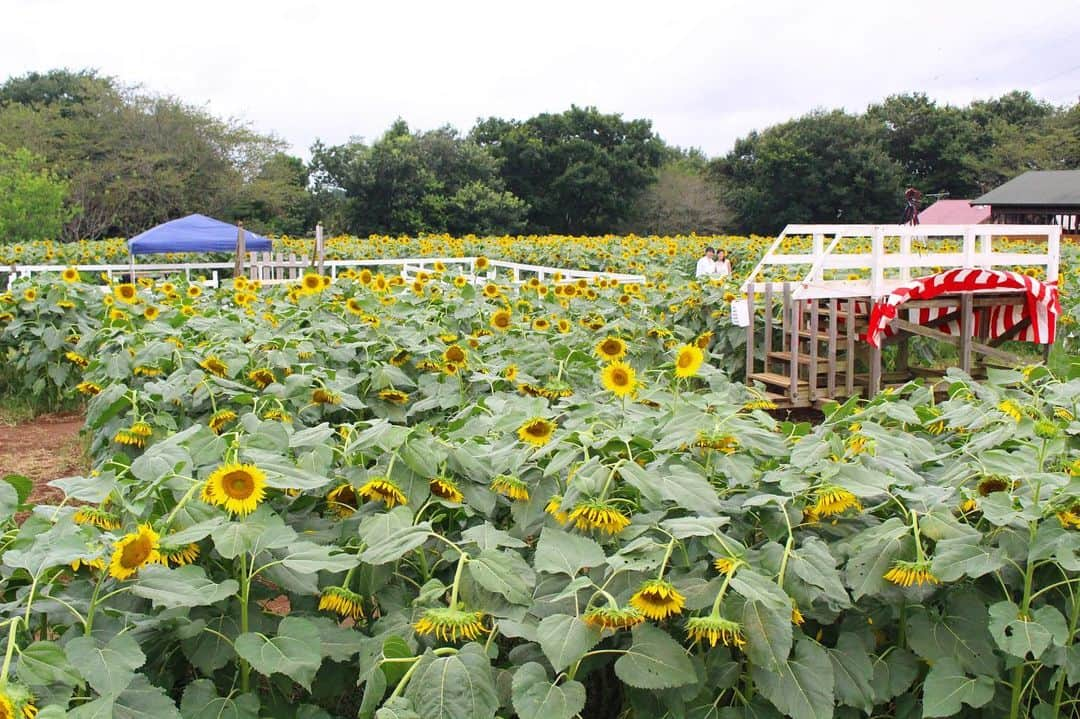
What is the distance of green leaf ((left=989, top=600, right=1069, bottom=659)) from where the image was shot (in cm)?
170

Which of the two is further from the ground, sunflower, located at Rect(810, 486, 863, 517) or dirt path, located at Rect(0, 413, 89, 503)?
sunflower, located at Rect(810, 486, 863, 517)

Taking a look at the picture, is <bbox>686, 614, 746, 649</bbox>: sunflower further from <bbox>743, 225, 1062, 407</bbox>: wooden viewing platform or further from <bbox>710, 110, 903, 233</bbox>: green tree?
<bbox>710, 110, 903, 233</bbox>: green tree

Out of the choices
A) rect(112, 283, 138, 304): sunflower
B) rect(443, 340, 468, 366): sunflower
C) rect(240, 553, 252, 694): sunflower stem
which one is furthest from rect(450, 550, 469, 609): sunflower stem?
rect(112, 283, 138, 304): sunflower

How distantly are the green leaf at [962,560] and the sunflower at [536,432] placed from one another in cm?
77

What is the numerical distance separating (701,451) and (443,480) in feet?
1.80

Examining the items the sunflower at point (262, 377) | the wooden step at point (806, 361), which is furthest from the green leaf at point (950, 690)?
the wooden step at point (806, 361)

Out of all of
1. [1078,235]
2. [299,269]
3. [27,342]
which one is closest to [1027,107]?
[1078,235]

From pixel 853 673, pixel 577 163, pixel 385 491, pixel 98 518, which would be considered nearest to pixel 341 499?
pixel 385 491

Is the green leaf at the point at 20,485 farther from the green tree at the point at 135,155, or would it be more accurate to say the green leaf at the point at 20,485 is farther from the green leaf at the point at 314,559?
the green tree at the point at 135,155

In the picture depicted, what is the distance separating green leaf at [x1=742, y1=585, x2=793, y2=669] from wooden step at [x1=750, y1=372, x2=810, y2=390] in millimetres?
5718

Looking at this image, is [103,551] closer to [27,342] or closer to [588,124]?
[27,342]

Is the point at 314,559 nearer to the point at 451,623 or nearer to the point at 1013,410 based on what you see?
the point at 451,623

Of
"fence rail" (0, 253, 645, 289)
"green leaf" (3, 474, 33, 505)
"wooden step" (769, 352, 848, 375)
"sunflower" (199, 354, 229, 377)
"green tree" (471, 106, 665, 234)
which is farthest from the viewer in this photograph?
"green tree" (471, 106, 665, 234)

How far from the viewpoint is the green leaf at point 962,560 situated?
1750 mm
